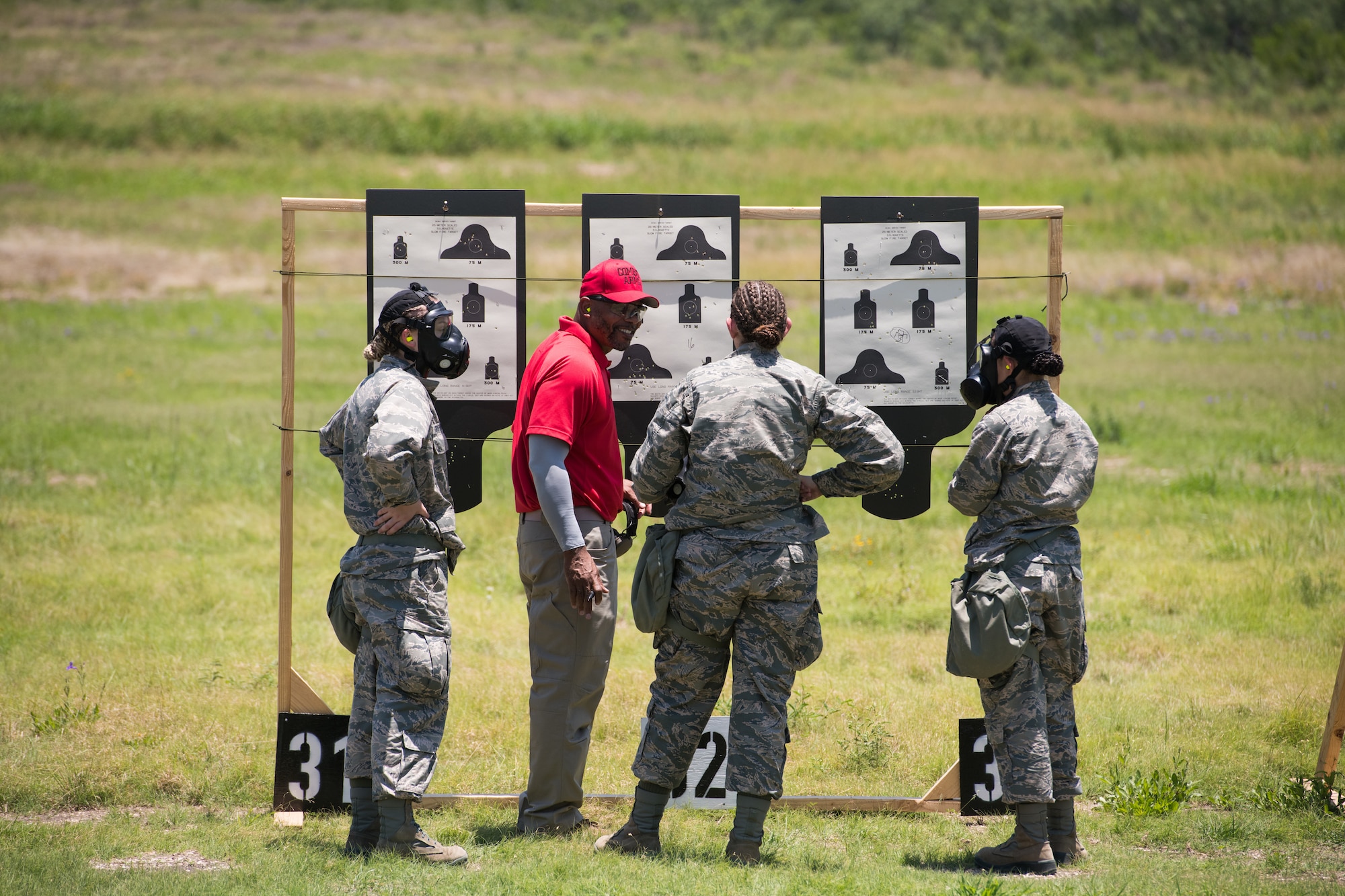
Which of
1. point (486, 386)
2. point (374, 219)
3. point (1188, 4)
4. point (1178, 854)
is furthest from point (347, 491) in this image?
point (1188, 4)

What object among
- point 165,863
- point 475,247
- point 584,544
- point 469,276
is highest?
point 475,247

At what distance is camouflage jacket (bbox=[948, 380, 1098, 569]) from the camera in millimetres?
4848

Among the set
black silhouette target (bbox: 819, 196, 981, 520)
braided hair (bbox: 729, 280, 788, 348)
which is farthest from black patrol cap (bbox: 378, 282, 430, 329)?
black silhouette target (bbox: 819, 196, 981, 520)

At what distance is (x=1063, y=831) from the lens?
16.6ft

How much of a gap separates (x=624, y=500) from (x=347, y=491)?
1.34 metres

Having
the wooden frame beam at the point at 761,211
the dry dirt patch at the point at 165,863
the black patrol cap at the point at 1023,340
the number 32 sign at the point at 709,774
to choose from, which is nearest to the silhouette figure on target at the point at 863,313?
the wooden frame beam at the point at 761,211

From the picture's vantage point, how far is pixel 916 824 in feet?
18.5

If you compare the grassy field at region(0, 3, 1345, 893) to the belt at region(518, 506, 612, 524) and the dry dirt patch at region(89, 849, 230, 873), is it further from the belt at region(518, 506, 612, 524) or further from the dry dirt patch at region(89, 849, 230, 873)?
the belt at region(518, 506, 612, 524)

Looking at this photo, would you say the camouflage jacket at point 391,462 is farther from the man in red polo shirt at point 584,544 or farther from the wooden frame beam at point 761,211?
the wooden frame beam at point 761,211

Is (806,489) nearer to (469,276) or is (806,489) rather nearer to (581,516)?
(581,516)

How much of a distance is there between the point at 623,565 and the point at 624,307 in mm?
5217

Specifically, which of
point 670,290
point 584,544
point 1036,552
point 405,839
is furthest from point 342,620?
point 1036,552

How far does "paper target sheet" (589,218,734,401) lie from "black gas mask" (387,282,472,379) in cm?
109

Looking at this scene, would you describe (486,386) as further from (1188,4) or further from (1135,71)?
(1188,4)
